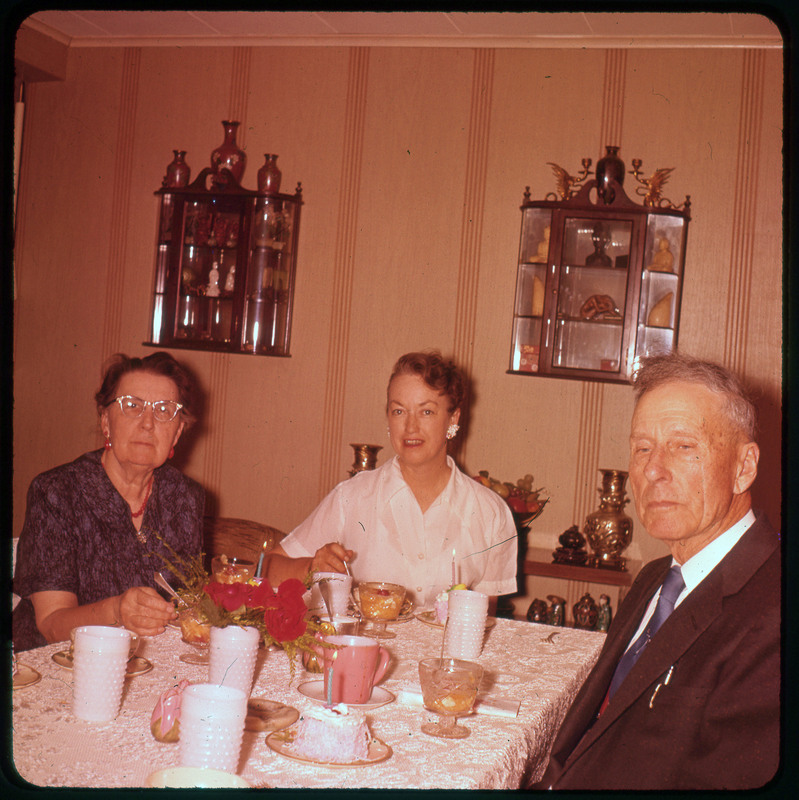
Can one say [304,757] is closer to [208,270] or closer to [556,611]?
[556,611]

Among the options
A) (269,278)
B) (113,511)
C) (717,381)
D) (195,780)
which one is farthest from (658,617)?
(269,278)

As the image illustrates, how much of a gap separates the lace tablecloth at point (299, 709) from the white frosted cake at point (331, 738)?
0.08ft

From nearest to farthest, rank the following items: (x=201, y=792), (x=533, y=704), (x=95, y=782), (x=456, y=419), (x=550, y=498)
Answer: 1. (x=201, y=792)
2. (x=95, y=782)
3. (x=533, y=704)
4. (x=456, y=419)
5. (x=550, y=498)

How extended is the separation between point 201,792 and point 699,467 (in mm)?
1172

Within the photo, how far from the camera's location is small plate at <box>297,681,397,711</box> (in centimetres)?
177

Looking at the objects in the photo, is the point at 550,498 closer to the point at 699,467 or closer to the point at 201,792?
the point at 699,467

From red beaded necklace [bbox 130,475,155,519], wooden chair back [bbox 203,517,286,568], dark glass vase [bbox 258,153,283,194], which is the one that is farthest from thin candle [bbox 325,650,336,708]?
dark glass vase [bbox 258,153,283,194]

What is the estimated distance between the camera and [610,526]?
450cm

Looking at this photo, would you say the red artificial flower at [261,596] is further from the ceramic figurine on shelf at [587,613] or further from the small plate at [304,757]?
the ceramic figurine on shelf at [587,613]

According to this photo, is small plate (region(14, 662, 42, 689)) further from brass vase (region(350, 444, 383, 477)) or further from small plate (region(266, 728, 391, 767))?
brass vase (region(350, 444, 383, 477))

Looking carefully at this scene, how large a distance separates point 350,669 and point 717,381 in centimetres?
99

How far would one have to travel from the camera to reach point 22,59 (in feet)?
17.5

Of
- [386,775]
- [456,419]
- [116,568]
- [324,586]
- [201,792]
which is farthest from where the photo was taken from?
[456,419]

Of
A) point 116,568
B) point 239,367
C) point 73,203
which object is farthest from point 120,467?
point 73,203
